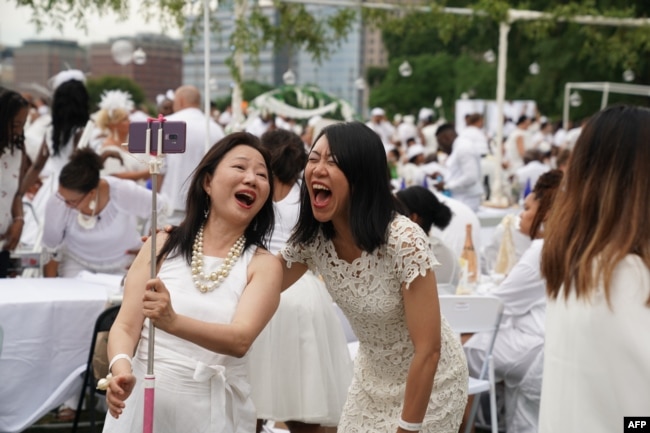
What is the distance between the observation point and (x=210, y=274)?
3.18m

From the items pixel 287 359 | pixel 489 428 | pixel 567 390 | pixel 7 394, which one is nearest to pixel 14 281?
pixel 7 394

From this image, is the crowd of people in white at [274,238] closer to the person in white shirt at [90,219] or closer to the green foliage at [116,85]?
the person in white shirt at [90,219]

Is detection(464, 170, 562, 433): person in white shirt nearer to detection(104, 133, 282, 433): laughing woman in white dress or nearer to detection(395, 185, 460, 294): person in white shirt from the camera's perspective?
detection(395, 185, 460, 294): person in white shirt

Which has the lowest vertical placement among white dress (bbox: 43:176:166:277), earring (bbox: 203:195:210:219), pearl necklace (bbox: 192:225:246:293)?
white dress (bbox: 43:176:166:277)

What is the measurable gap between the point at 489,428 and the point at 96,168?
2864 millimetres

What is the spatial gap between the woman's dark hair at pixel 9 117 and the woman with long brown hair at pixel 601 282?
4865mm

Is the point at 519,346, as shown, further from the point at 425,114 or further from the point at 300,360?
the point at 425,114

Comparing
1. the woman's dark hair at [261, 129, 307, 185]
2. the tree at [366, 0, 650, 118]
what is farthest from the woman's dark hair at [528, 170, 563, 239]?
the tree at [366, 0, 650, 118]

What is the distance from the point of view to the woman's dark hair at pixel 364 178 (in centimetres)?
311

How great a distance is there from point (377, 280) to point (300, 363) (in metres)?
1.80

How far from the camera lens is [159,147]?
2949 millimetres

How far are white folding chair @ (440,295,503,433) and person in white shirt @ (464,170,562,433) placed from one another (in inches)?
14.9

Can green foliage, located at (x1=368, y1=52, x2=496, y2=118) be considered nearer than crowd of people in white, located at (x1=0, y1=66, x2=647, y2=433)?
No

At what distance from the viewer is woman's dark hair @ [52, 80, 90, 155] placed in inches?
319
